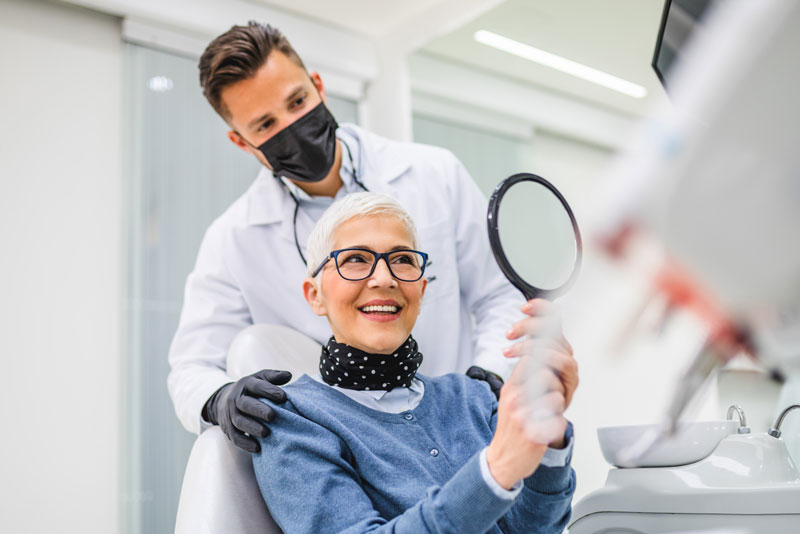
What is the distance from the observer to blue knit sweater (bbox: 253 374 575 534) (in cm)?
82

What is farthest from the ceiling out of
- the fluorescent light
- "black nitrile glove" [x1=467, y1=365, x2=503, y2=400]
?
"black nitrile glove" [x1=467, y1=365, x2=503, y2=400]

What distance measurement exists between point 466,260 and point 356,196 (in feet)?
2.09

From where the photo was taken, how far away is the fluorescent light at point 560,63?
247 cm

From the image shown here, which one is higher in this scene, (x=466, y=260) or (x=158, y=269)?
(x=466, y=260)

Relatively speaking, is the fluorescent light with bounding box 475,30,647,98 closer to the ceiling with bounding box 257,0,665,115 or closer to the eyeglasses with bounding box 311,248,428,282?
the ceiling with bounding box 257,0,665,115

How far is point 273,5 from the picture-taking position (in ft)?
11.5

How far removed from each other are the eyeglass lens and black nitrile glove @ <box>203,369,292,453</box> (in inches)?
8.3

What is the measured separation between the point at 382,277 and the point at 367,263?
42 millimetres

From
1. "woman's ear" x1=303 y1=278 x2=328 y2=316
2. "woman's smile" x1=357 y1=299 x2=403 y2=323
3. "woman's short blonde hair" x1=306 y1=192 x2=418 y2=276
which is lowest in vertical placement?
"woman's ear" x1=303 y1=278 x2=328 y2=316

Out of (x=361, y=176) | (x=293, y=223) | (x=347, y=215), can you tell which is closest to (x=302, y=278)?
(x=293, y=223)

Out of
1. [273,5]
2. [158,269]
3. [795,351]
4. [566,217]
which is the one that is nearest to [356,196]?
[566,217]

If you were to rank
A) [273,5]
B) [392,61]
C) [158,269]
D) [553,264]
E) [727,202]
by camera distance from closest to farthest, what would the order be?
[727,202] < [553,264] < [158,269] < [273,5] < [392,61]

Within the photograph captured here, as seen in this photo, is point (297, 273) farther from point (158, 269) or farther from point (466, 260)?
point (158, 269)

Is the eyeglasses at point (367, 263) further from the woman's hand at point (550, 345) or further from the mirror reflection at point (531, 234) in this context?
the woman's hand at point (550, 345)
